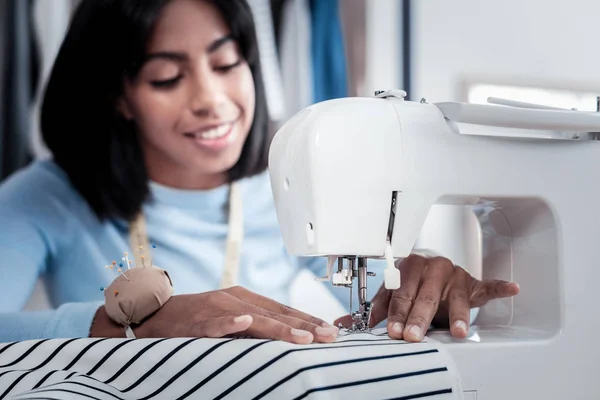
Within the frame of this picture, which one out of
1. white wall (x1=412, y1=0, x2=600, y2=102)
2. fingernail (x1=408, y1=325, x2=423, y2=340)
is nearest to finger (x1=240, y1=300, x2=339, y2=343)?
fingernail (x1=408, y1=325, x2=423, y2=340)

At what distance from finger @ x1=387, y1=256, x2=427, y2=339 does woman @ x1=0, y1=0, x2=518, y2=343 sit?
108cm

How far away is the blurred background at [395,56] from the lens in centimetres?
207

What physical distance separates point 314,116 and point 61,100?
4.37 feet

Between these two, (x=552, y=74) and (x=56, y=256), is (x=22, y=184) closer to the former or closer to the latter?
(x=56, y=256)

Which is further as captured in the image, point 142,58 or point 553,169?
point 142,58

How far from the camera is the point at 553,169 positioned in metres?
1.11

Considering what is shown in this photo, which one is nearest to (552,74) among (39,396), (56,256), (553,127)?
(553,127)

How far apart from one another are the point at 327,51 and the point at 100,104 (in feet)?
2.47

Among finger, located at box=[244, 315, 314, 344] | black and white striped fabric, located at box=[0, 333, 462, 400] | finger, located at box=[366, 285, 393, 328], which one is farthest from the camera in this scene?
finger, located at box=[366, 285, 393, 328]

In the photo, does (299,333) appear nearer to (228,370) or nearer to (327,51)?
(228,370)

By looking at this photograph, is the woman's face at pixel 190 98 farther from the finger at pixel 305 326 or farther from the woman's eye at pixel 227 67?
the finger at pixel 305 326

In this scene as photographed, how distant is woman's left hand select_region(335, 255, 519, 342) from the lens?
107cm

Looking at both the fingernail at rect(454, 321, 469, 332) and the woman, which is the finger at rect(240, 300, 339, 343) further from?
the woman

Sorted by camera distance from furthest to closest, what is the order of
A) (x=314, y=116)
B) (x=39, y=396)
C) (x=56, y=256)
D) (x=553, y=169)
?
1. (x=56, y=256)
2. (x=553, y=169)
3. (x=314, y=116)
4. (x=39, y=396)
